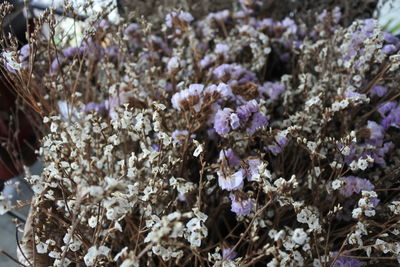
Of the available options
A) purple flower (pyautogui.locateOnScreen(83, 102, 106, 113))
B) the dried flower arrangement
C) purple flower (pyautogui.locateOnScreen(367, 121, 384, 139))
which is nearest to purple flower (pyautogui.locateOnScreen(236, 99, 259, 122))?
the dried flower arrangement

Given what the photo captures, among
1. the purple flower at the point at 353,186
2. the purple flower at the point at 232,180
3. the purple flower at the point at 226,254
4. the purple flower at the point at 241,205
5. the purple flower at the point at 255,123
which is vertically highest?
the purple flower at the point at 255,123

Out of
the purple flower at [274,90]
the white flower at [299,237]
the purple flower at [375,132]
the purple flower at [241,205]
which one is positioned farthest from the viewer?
the purple flower at [274,90]

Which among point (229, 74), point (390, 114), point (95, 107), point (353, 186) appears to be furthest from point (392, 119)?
point (95, 107)

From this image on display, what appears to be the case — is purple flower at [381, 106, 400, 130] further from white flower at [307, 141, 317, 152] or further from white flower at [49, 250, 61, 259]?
white flower at [49, 250, 61, 259]

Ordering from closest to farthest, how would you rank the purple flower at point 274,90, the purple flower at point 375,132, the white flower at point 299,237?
the white flower at point 299,237, the purple flower at point 375,132, the purple flower at point 274,90

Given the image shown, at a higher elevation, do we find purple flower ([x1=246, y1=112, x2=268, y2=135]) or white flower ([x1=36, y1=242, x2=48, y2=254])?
purple flower ([x1=246, y1=112, x2=268, y2=135])

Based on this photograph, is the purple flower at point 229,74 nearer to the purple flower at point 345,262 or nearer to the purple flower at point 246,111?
the purple flower at point 246,111

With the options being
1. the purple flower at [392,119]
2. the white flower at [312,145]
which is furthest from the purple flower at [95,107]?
the purple flower at [392,119]

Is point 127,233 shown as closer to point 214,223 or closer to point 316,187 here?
point 214,223
